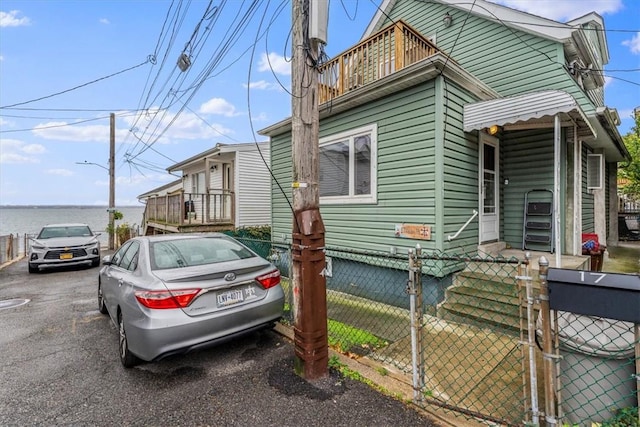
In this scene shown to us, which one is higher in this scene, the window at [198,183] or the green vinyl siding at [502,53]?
the green vinyl siding at [502,53]

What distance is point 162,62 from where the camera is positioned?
870 cm

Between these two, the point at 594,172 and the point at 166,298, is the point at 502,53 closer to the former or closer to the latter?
the point at 594,172

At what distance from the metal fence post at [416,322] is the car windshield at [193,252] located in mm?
2234

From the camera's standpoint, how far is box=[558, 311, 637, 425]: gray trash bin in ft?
6.45

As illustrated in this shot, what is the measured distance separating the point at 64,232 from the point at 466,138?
13.0 metres

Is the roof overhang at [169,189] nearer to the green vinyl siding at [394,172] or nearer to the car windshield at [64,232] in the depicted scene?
the car windshield at [64,232]

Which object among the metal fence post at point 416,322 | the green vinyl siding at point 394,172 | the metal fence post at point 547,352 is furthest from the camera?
the green vinyl siding at point 394,172

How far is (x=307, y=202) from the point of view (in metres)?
2.88

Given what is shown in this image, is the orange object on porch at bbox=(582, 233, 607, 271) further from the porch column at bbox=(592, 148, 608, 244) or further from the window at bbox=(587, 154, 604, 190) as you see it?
the porch column at bbox=(592, 148, 608, 244)

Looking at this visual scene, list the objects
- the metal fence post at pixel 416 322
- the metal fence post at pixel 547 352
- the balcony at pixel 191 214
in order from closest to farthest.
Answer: the metal fence post at pixel 547 352, the metal fence post at pixel 416 322, the balcony at pixel 191 214

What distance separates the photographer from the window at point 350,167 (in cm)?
593

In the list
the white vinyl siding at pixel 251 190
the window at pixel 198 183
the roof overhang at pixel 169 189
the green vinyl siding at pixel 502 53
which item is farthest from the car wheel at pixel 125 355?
the roof overhang at pixel 169 189

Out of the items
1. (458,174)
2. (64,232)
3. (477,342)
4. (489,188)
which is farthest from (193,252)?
(64,232)

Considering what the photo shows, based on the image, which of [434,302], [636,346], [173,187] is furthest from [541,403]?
[173,187]
